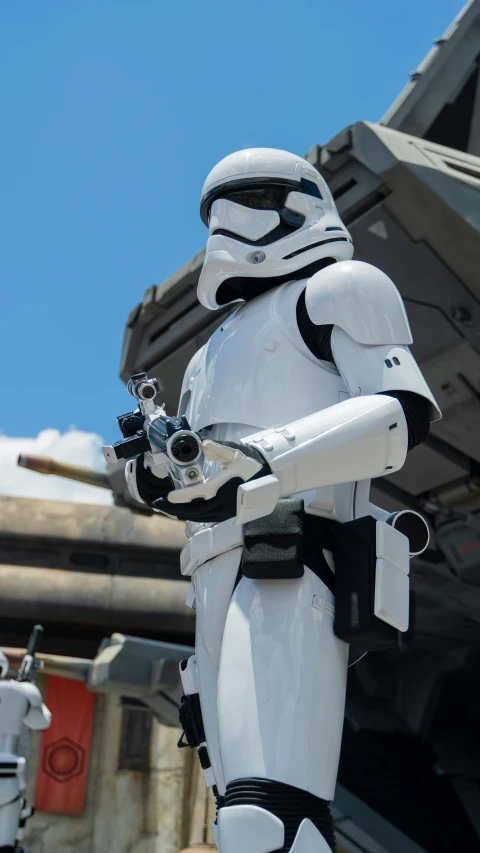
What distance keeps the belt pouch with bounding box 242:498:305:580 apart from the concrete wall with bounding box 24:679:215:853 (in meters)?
10.4

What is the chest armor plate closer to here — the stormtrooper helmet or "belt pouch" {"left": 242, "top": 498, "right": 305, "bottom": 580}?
the stormtrooper helmet

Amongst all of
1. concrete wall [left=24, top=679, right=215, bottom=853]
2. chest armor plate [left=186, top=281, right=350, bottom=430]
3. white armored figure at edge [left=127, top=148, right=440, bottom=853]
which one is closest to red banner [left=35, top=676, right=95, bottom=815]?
concrete wall [left=24, top=679, right=215, bottom=853]

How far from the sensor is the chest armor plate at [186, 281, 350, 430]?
2.42 metres

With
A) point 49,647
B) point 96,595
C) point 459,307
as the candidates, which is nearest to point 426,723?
point 96,595

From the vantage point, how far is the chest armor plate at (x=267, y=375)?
2422 millimetres

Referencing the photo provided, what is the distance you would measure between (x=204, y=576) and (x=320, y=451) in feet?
1.64

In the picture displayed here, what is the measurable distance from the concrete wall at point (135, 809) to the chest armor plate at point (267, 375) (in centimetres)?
1024

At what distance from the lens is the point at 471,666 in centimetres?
992

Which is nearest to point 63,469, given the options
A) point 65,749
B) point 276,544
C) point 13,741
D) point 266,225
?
point 13,741

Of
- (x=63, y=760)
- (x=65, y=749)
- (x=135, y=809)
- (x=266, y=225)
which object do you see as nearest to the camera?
(x=266, y=225)

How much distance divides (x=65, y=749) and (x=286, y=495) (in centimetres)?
1144

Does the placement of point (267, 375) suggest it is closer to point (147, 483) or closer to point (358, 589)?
point (147, 483)

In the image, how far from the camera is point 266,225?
262 cm

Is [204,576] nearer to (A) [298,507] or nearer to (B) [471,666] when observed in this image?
(A) [298,507]
